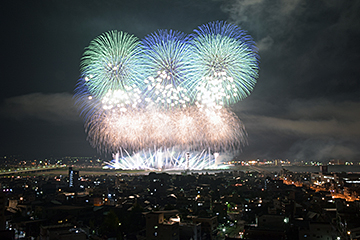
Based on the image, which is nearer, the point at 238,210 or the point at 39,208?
the point at 39,208

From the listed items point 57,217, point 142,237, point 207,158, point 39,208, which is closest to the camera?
point 142,237

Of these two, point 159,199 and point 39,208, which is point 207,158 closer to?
point 159,199

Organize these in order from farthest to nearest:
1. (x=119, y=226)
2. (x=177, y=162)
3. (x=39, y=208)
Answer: (x=177, y=162) < (x=39, y=208) < (x=119, y=226)

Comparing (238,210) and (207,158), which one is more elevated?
(207,158)

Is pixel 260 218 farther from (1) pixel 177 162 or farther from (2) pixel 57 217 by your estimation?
(1) pixel 177 162

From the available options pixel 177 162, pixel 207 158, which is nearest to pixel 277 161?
pixel 207 158

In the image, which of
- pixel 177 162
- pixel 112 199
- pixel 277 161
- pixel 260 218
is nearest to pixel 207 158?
pixel 177 162

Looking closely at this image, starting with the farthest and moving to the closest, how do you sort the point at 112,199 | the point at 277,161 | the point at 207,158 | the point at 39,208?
1. the point at 277,161
2. the point at 207,158
3. the point at 112,199
4. the point at 39,208

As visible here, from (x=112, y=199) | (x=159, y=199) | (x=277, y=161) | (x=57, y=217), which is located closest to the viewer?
(x=57, y=217)

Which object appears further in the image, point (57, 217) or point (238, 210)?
point (238, 210)
